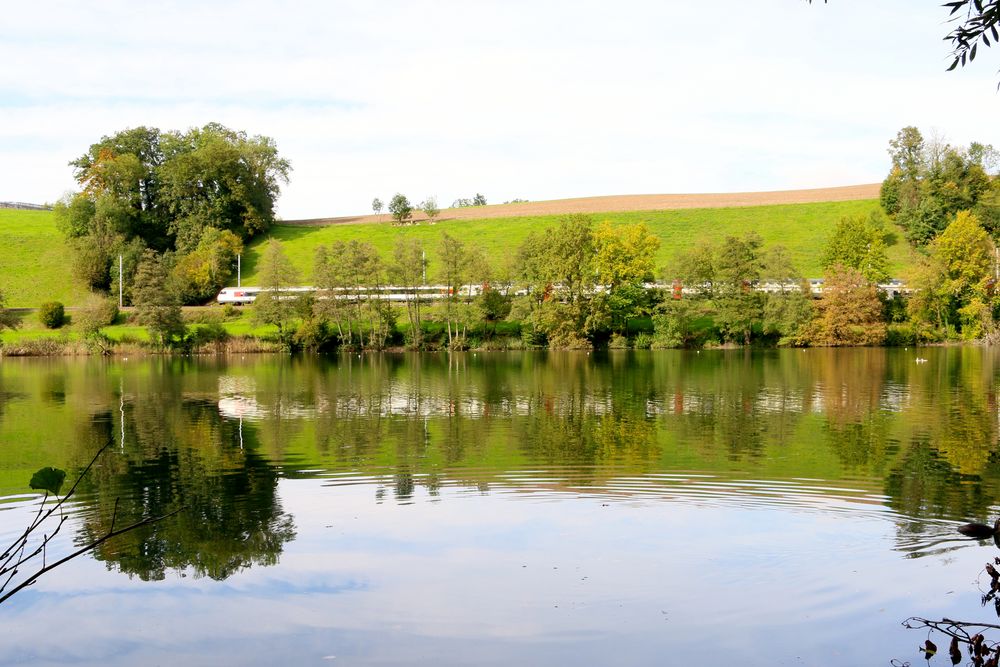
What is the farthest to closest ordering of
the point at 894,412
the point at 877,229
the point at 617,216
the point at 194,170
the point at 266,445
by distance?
the point at 617,216 < the point at 194,170 < the point at 877,229 < the point at 894,412 < the point at 266,445

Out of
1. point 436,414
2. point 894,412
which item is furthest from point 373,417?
point 894,412

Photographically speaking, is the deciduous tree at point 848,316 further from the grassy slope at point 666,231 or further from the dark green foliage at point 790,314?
the grassy slope at point 666,231

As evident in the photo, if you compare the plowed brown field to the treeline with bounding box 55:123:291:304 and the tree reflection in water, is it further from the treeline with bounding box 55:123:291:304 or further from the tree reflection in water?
the tree reflection in water

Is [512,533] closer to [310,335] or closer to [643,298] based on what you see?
[310,335]

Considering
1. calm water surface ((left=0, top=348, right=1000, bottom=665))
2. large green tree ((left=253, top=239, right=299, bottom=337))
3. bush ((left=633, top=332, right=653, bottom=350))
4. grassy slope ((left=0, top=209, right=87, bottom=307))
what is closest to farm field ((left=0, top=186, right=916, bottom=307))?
grassy slope ((left=0, top=209, right=87, bottom=307))

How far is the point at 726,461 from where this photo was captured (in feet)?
68.6

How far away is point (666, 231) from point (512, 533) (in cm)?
9823

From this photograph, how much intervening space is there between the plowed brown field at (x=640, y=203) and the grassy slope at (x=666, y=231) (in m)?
3.56

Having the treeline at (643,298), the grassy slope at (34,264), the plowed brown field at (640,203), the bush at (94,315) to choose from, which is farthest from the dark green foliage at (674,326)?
the grassy slope at (34,264)

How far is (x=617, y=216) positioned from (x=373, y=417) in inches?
3541

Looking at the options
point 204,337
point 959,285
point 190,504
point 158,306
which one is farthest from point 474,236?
point 190,504

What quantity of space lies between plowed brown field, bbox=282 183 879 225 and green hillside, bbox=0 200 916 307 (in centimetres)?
364

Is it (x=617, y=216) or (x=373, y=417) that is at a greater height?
(x=617, y=216)

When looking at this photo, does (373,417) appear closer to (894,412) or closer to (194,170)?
(894,412)
